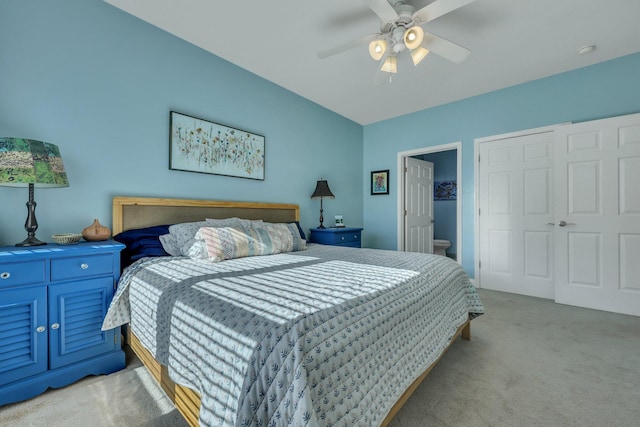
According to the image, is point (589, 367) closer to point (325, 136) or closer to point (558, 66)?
point (558, 66)

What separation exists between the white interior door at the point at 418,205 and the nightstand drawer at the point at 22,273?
4168mm

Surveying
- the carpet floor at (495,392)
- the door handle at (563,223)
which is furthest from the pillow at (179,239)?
the door handle at (563,223)

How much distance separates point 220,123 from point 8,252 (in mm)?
1884

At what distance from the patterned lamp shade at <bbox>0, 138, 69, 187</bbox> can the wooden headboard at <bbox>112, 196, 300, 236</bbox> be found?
0.53 meters

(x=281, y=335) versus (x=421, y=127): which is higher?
(x=421, y=127)

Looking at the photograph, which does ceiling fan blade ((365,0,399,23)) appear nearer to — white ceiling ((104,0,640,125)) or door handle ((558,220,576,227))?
white ceiling ((104,0,640,125))

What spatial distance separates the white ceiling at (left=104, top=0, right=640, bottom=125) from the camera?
6.92ft

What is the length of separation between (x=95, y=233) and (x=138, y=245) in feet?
0.87

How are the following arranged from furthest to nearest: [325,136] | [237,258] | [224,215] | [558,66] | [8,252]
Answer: [325,136] → [558,66] → [224,215] → [237,258] → [8,252]

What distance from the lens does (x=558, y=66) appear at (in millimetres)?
2959

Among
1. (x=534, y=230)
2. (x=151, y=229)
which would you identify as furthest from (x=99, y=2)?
(x=534, y=230)

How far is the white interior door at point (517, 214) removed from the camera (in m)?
3.24

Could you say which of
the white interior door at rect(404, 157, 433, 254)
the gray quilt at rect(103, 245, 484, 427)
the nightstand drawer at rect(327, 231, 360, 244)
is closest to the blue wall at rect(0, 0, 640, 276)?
the nightstand drawer at rect(327, 231, 360, 244)

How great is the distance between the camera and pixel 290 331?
80 centimetres
